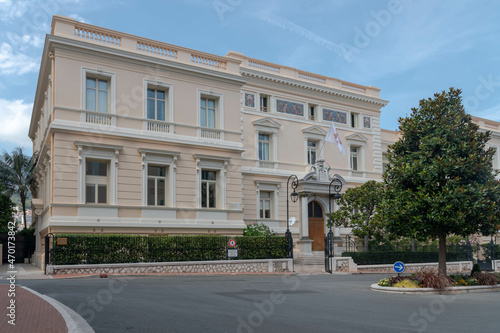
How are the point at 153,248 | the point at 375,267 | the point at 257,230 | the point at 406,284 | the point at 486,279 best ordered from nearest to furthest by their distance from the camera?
the point at 406,284, the point at 486,279, the point at 153,248, the point at 257,230, the point at 375,267

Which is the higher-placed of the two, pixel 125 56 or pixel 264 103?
pixel 125 56

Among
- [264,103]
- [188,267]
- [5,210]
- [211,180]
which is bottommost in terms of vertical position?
[188,267]

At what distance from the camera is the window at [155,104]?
87.3 ft

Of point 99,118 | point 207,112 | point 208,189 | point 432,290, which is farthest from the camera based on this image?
point 207,112

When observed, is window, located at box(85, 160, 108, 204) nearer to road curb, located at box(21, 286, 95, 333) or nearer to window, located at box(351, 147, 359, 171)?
road curb, located at box(21, 286, 95, 333)

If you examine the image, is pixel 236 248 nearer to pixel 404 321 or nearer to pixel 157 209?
pixel 157 209

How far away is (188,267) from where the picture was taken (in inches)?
906

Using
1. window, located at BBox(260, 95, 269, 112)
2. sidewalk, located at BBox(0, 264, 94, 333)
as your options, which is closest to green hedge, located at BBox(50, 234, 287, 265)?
sidewalk, located at BBox(0, 264, 94, 333)

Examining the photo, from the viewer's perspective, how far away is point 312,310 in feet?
38.2

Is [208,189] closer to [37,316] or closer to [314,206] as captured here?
[314,206]

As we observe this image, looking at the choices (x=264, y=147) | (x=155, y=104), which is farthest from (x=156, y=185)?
(x=264, y=147)

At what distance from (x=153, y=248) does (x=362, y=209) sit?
13568 mm

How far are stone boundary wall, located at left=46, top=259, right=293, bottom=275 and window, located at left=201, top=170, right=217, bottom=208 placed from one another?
15.0ft

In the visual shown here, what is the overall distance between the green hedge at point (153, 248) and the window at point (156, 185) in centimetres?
341
